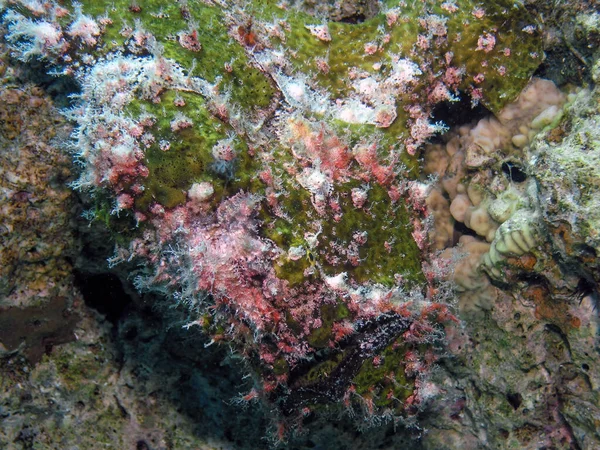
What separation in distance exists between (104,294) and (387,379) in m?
2.61

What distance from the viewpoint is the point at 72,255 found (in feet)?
11.6

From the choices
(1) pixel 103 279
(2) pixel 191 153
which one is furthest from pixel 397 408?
(1) pixel 103 279

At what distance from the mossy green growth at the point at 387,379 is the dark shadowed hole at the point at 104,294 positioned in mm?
2335

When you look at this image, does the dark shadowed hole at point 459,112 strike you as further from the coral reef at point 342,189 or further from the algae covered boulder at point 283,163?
the algae covered boulder at point 283,163

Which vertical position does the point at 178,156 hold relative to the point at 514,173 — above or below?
below

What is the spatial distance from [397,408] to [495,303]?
1.13 m

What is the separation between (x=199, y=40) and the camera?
2.57 metres

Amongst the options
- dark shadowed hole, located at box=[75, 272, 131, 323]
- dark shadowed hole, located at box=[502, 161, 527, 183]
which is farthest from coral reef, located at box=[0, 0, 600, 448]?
dark shadowed hole, located at box=[75, 272, 131, 323]

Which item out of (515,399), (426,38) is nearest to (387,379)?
(515,399)

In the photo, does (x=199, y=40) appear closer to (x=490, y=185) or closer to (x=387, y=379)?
(x=490, y=185)

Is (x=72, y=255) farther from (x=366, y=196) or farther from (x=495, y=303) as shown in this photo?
(x=495, y=303)

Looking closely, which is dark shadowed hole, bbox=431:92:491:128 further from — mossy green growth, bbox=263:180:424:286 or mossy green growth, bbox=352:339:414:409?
mossy green growth, bbox=352:339:414:409

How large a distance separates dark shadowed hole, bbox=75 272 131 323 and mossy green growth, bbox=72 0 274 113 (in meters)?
2.03

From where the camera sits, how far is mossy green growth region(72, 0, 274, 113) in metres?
2.50
